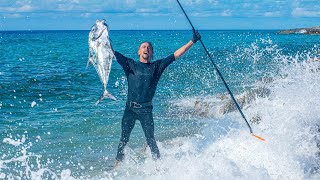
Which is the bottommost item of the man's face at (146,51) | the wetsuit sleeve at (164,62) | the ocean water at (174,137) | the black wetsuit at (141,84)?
the ocean water at (174,137)

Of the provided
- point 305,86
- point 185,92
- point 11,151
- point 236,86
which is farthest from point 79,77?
point 305,86

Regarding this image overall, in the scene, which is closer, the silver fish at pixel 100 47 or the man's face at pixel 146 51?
the silver fish at pixel 100 47

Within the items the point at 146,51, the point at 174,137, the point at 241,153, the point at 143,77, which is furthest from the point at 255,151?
the point at 174,137

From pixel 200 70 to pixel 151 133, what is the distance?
20513 millimetres

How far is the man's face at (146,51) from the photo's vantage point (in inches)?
271

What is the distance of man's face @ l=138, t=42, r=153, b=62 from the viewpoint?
22.5 ft

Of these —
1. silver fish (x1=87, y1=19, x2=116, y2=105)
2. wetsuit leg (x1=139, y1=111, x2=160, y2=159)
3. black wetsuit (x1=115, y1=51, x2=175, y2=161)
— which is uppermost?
silver fish (x1=87, y1=19, x2=116, y2=105)

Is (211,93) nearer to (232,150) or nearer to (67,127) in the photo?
(67,127)

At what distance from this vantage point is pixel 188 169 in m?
7.09

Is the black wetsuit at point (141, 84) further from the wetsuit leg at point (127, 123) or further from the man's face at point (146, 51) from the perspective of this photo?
the man's face at point (146, 51)

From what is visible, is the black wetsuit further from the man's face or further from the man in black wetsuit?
the man's face

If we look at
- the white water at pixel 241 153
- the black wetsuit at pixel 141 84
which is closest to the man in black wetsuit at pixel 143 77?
the black wetsuit at pixel 141 84

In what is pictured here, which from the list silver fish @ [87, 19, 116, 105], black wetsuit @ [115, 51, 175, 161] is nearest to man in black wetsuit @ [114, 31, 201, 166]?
black wetsuit @ [115, 51, 175, 161]

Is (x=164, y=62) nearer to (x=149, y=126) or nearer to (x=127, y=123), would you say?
(x=149, y=126)
